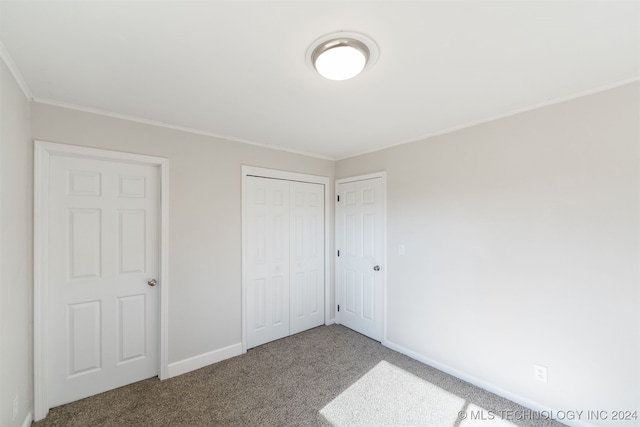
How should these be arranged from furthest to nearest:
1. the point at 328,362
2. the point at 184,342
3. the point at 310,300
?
the point at 310,300 < the point at 328,362 < the point at 184,342

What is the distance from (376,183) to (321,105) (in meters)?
1.46

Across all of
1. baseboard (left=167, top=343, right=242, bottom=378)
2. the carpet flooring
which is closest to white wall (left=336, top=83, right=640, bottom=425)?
the carpet flooring

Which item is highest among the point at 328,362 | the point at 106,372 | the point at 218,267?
the point at 218,267

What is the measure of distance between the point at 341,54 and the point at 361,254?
8.38 feet

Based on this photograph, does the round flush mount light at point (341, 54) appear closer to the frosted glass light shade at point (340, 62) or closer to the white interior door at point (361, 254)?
the frosted glass light shade at point (340, 62)

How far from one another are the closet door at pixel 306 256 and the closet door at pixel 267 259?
0.35 feet

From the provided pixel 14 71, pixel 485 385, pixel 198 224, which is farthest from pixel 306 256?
pixel 14 71

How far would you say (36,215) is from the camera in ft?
6.38

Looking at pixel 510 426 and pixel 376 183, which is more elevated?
pixel 376 183

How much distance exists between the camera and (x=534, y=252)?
2.09 meters

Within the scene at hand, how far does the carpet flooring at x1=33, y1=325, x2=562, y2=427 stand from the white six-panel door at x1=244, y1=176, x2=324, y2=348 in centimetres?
40

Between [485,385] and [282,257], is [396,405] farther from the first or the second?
[282,257]

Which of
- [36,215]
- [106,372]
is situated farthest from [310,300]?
[36,215]

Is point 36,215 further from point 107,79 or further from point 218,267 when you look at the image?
point 218,267
